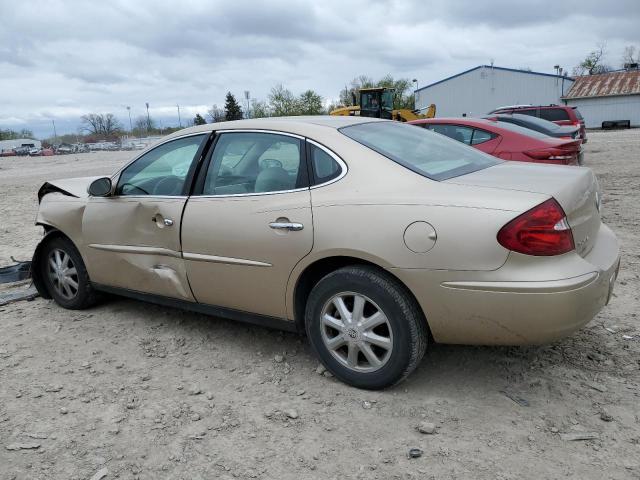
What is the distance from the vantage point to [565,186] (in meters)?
2.97

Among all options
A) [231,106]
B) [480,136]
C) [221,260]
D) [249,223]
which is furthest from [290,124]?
[231,106]

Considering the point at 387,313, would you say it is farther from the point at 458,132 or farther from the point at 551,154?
the point at 458,132

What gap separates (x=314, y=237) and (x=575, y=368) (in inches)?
68.4

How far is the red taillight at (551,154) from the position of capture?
721 cm

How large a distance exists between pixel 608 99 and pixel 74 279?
51.3m

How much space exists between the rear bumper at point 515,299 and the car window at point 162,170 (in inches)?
74.7

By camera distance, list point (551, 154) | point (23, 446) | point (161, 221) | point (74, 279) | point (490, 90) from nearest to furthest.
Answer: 1. point (23, 446)
2. point (161, 221)
3. point (74, 279)
4. point (551, 154)
5. point (490, 90)

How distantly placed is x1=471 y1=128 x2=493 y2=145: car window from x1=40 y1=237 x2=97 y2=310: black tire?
5391mm

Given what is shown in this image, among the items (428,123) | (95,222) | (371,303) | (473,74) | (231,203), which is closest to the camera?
(371,303)

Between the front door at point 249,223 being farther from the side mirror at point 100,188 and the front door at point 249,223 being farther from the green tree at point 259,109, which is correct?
the green tree at point 259,109

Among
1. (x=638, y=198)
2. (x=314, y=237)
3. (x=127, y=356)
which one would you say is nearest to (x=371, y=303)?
(x=314, y=237)

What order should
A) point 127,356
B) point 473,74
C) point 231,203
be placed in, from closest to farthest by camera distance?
point 231,203
point 127,356
point 473,74

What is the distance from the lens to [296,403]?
3.20m

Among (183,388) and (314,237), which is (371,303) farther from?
(183,388)
